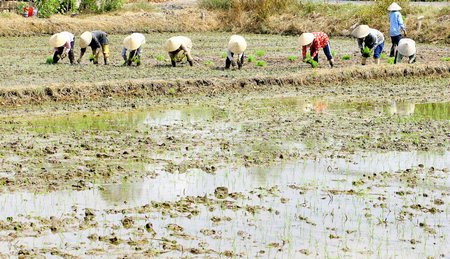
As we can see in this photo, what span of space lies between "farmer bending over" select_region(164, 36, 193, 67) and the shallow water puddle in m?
7.04

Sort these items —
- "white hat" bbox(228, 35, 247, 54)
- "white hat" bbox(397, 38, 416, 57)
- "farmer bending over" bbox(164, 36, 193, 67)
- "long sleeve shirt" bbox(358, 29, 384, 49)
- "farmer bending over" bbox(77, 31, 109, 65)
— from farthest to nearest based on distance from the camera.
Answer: "long sleeve shirt" bbox(358, 29, 384, 49) < "white hat" bbox(397, 38, 416, 57) < "farmer bending over" bbox(77, 31, 109, 65) < "farmer bending over" bbox(164, 36, 193, 67) < "white hat" bbox(228, 35, 247, 54)

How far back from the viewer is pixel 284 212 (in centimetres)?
712

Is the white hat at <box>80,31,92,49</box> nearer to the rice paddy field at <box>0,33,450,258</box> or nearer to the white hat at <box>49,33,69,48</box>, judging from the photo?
the white hat at <box>49,33,69,48</box>

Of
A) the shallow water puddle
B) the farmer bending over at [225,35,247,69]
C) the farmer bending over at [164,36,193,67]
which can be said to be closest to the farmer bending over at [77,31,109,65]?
the farmer bending over at [164,36,193,67]

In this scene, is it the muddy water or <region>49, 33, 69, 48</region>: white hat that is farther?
<region>49, 33, 69, 48</region>: white hat

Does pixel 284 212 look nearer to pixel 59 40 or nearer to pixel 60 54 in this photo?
pixel 59 40

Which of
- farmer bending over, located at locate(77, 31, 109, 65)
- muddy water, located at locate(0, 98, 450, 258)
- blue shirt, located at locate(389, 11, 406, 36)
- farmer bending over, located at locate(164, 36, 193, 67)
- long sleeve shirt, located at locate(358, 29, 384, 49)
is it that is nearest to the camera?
muddy water, located at locate(0, 98, 450, 258)

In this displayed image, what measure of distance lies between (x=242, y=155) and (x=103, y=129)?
6.83 ft

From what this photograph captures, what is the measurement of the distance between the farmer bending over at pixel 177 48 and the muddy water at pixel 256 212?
22.1 ft

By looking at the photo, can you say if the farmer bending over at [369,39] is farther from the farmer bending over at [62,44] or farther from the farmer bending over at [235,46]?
the farmer bending over at [62,44]

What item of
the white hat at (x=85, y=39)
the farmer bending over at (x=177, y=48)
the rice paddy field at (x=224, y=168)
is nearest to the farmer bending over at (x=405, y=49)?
the rice paddy field at (x=224, y=168)

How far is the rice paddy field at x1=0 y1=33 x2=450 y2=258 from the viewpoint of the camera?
6386 mm

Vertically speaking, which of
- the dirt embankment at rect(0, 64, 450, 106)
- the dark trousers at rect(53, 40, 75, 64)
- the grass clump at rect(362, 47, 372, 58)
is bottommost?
the dirt embankment at rect(0, 64, 450, 106)

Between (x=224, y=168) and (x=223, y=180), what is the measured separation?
0.51 meters
